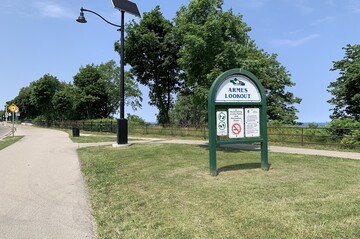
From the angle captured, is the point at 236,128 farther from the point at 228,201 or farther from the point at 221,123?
the point at 228,201

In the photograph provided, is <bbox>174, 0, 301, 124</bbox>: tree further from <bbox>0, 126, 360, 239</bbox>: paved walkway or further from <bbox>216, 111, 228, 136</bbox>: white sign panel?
<bbox>0, 126, 360, 239</bbox>: paved walkway

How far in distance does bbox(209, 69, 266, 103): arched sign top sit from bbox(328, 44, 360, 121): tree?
17.8 metres

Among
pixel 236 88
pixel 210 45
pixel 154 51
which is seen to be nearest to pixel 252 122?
pixel 236 88

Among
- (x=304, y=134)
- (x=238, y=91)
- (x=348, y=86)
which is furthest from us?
(x=348, y=86)

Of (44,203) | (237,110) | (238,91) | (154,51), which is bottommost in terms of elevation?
(44,203)

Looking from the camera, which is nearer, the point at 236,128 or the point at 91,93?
the point at 236,128

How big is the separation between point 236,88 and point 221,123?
997mm

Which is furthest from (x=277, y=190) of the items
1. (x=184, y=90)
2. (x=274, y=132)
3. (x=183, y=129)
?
(x=184, y=90)

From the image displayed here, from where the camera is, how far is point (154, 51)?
3406cm

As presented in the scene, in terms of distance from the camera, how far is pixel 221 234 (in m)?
4.20

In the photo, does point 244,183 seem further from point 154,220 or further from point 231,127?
point 154,220

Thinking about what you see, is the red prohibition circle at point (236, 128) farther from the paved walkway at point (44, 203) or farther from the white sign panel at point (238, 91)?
the paved walkway at point (44, 203)

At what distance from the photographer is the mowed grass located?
4.34 meters

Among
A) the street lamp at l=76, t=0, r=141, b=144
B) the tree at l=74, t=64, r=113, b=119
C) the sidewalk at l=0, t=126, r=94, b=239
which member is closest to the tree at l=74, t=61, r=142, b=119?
the tree at l=74, t=64, r=113, b=119
